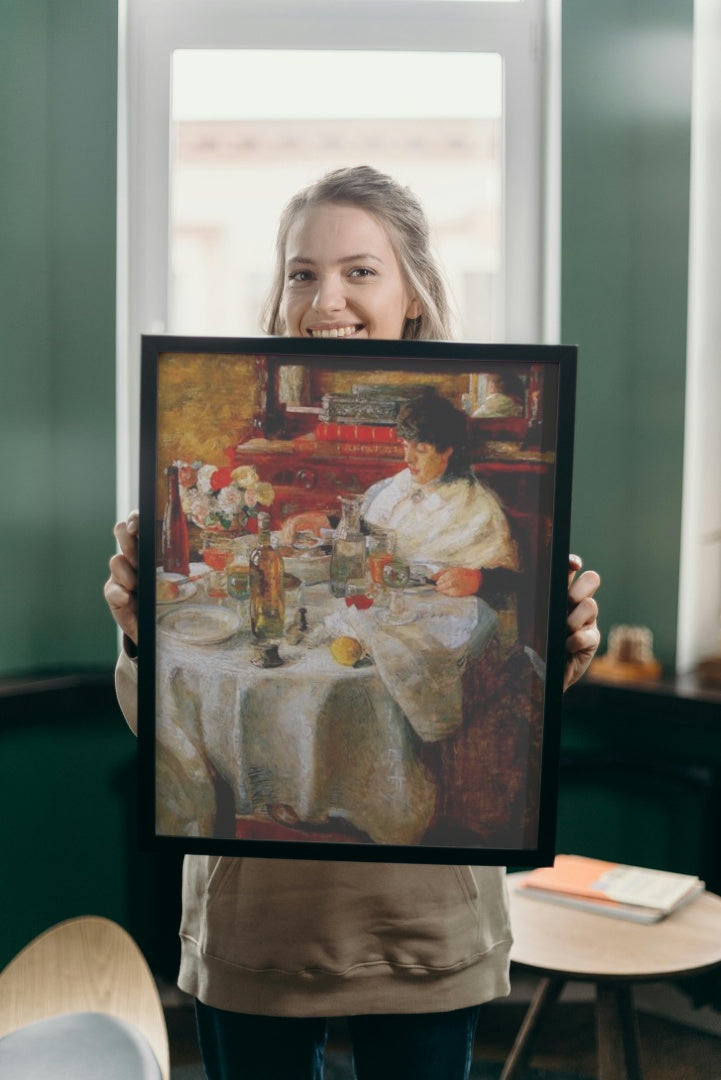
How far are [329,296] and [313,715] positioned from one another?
442 millimetres

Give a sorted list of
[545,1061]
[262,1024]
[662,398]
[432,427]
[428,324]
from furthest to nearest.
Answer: [662,398] → [545,1061] → [428,324] → [262,1024] → [432,427]

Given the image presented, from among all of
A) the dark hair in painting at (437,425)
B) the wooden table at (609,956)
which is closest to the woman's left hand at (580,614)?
the dark hair in painting at (437,425)

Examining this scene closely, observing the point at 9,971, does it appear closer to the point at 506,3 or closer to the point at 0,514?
the point at 0,514

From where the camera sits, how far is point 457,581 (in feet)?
3.10

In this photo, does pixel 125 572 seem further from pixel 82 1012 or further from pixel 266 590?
pixel 82 1012

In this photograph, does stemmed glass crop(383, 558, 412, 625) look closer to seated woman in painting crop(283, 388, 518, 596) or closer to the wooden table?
seated woman in painting crop(283, 388, 518, 596)

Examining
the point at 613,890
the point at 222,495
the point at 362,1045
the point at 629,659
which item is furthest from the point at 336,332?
the point at 629,659

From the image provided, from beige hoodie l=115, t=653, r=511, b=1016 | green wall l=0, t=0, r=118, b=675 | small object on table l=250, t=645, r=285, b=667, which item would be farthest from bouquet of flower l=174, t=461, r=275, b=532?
green wall l=0, t=0, r=118, b=675

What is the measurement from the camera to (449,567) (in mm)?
947

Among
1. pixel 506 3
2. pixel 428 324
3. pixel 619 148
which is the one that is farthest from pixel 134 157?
pixel 428 324

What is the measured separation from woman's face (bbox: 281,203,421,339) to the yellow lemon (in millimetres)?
345

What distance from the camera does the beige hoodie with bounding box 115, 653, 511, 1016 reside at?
104cm

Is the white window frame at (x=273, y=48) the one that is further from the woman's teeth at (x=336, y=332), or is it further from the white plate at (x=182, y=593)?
the white plate at (x=182, y=593)

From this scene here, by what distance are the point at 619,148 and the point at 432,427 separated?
6.44ft
